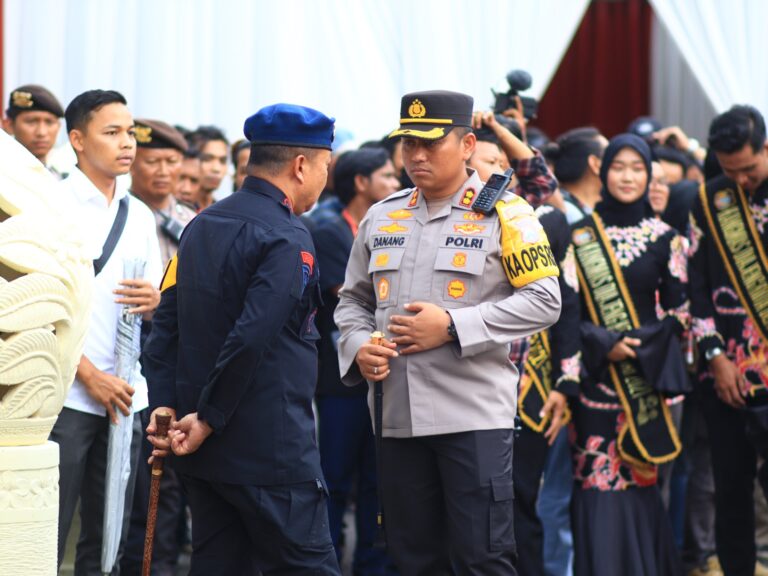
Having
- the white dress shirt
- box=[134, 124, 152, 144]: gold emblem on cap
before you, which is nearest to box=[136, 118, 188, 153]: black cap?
box=[134, 124, 152, 144]: gold emblem on cap

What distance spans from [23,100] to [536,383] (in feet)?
9.73

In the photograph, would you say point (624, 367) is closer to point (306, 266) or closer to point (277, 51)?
point (306, 266)

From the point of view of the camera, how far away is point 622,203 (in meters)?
5.65

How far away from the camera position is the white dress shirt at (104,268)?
464cm

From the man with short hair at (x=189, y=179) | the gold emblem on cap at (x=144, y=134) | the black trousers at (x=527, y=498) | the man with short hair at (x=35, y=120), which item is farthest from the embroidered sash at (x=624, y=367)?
the man with short hair at (x=35, y=120)

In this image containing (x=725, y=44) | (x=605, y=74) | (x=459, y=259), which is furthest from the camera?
(x=605, y=74)

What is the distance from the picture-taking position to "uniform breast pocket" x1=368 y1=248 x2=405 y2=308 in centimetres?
427

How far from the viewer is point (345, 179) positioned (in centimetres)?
643

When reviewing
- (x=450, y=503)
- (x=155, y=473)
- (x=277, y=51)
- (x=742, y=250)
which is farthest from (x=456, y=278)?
(x=277, y=51)

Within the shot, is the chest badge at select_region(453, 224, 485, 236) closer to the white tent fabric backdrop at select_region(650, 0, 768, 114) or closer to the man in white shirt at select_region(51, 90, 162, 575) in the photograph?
the man in white shirt at select_region(51, 90, 162, 575)

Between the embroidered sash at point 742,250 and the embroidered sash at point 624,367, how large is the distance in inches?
19.7

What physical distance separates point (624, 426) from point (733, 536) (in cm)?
75

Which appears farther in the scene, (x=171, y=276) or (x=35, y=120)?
(x=35, y=120)

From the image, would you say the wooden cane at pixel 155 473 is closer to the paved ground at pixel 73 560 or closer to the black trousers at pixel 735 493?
the paved ground at pixel 73 560
